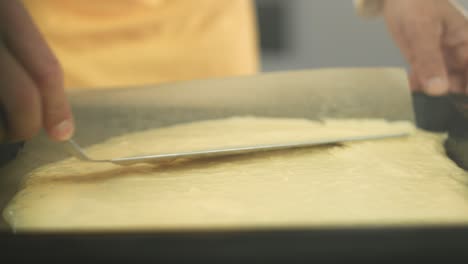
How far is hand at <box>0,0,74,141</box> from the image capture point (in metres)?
0.46

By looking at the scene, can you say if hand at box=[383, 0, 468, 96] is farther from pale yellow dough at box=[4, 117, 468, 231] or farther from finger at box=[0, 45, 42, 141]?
finger at box=[0, 45, 42, 141]

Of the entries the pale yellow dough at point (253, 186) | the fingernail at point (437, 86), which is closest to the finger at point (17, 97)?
the pale yellow dough at point (253, 186)

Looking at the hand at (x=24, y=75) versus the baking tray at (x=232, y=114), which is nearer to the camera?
the baking tray at (x=232, y=114)

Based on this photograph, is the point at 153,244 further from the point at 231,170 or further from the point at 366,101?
the point at 366,101

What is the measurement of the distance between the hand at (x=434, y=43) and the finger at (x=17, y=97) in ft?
2.02

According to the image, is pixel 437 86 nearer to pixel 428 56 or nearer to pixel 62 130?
pixel 428 56

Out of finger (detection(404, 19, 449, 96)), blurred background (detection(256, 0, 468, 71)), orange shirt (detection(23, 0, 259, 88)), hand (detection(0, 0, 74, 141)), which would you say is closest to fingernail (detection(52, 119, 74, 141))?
hand (detection(0, 0, 74, 141))

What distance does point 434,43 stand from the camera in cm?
78

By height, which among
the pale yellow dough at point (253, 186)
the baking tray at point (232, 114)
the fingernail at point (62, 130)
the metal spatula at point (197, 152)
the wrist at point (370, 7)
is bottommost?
the pale yellow dough at point (253, 186)

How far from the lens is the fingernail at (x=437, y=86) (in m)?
0.76

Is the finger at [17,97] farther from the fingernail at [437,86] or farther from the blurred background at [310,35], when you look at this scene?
the blurred background at [310,35]

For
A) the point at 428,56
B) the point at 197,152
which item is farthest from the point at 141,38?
the point at 428,56

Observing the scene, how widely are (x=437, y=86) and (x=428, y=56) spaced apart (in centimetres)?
5

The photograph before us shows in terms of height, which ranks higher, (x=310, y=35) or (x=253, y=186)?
(x=310, y=35)
